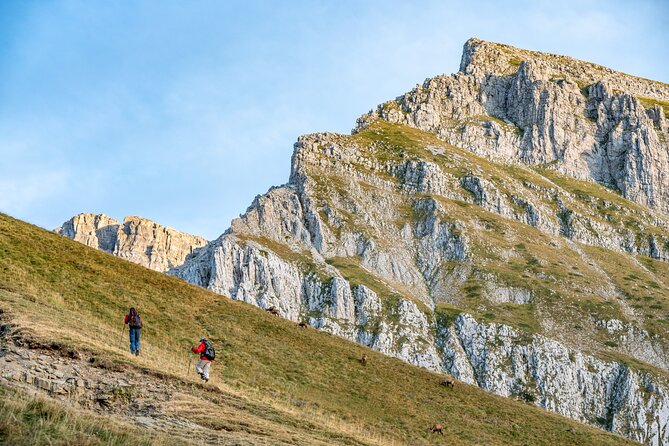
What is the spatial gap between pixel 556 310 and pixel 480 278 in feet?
73.7

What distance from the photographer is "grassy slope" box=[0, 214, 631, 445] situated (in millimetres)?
32594

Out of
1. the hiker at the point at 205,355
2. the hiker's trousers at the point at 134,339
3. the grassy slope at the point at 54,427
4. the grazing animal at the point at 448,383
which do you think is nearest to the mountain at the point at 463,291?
the grazing animal at the point at 448,383

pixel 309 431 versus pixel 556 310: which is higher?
pixel 556 310

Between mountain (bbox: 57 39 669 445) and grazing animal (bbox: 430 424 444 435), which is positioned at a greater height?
mountain (bbox: 57 39 669 445)

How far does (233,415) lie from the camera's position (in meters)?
21.6

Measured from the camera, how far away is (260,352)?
4162 cm

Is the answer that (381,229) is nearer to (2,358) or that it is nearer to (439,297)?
(439,297)

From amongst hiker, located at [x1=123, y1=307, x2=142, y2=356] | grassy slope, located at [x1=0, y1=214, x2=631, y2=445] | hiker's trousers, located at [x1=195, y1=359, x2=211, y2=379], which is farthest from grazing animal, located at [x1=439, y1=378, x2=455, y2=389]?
hiker, located at [x1=123, y1=307, x2=142, y2=356]

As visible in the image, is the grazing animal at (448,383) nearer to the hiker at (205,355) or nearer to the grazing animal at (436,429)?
the grazing animal at (436,429)

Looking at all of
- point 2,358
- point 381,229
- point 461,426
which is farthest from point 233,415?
point 381,229

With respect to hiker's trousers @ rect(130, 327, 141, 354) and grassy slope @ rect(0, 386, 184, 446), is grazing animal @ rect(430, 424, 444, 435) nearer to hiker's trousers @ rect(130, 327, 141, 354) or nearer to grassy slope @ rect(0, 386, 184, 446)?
hiker's trousers @ rect(130, 327, 141, 354)

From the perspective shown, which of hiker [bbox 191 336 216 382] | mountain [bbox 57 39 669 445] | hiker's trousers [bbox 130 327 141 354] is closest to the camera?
hiker [bbox 191 336 216 382]

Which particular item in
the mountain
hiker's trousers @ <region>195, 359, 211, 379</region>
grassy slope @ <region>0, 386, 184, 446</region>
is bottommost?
grassy slope @ <region>0, 386, 184, 446</region>

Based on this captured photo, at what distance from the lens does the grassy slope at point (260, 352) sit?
32.6 m
